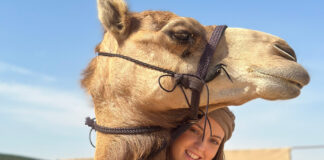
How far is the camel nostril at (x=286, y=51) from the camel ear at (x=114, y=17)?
3.57 ft

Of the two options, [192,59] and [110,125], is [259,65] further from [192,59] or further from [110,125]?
[110,125]

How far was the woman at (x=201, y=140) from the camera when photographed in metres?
3.03

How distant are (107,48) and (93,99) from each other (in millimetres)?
405

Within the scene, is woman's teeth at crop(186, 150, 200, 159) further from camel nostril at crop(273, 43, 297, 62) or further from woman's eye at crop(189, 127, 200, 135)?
camel nostril at crop(273, 43, 297, 62)

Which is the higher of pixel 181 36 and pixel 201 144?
→ pixel 181 36

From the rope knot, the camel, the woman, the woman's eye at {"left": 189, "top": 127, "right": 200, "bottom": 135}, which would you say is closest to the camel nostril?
the camel

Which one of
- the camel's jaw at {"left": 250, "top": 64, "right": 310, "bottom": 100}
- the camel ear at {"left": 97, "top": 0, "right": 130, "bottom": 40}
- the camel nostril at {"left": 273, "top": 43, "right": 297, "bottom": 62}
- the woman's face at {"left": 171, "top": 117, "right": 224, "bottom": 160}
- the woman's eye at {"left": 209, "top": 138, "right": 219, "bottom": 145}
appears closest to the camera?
the camel's jaw at {"left": 250, "top": 64, "right": 310, "bottom": 100}

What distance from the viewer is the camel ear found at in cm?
291

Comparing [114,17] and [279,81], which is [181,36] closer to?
[114,17]

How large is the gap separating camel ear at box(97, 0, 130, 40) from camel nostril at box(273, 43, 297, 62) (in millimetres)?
1088

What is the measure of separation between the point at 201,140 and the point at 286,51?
0.93 metres

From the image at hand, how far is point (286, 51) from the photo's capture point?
9.07ft

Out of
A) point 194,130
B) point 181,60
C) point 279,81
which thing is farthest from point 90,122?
point 279,81

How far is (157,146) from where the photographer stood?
277 centimetres
